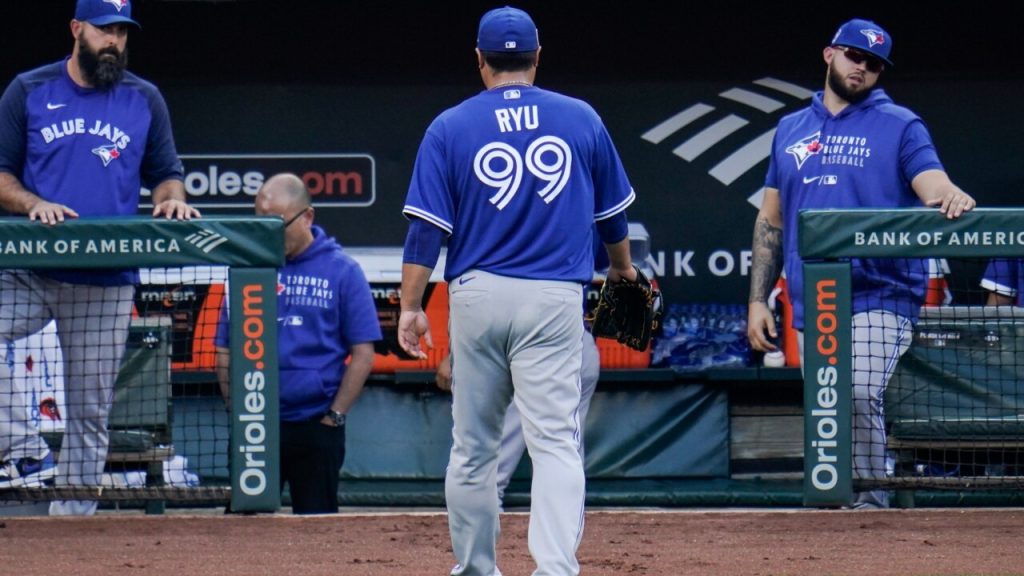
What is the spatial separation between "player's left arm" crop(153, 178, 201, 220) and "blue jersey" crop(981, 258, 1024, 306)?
9.66 ft

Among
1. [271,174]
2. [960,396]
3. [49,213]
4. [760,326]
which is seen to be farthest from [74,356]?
[960,396]

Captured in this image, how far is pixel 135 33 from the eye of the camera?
734cm

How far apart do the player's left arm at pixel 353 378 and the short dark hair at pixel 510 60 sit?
1872 millimetres

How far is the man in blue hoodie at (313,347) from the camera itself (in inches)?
222

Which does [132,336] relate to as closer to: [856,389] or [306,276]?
[306,276]

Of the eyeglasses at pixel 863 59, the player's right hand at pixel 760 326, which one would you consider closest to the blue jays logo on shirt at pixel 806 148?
the eyeglasses at pixel 863 59

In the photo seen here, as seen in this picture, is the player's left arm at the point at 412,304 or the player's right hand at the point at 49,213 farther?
the player's right hand at the point at 49,213

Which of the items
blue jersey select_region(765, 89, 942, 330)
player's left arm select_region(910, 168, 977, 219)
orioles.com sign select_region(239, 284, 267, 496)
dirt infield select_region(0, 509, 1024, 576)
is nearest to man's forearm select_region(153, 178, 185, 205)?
orioles.com sign select_region(239, 284, 267, 496)

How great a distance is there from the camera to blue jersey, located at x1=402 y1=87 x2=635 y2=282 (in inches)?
156

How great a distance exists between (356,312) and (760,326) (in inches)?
52.7

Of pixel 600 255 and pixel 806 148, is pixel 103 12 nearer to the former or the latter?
pixel 600 255

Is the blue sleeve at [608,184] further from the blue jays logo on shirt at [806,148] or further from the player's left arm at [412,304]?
the blue jays logo on shirt at [806,148]

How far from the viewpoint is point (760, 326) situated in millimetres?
5324

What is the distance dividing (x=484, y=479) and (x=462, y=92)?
144 inches
